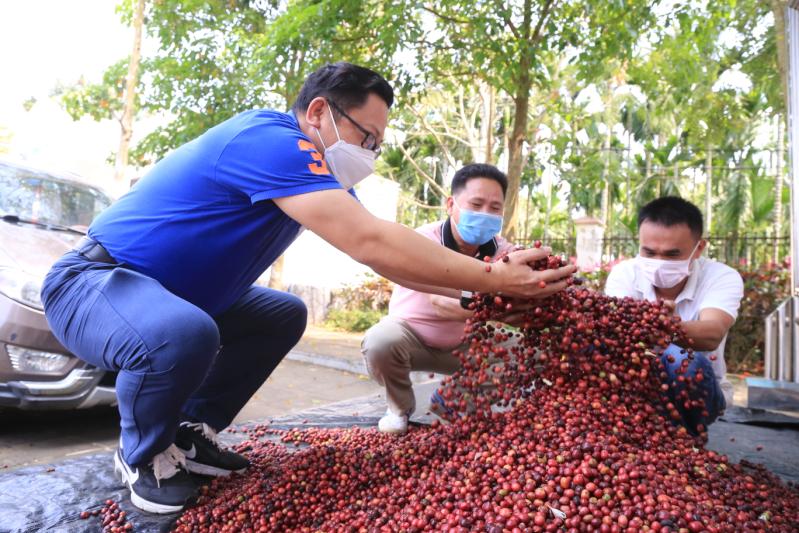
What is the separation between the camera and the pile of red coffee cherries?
1562mm

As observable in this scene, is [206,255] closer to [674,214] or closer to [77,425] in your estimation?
[674,214]

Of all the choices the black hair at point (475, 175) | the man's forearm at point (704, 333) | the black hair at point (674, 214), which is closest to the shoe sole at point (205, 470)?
the black hair at point (475, 175)

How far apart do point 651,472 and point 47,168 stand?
4.93 meters

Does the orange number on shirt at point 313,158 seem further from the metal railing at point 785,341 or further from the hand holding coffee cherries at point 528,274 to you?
the metal railing at point 785,341

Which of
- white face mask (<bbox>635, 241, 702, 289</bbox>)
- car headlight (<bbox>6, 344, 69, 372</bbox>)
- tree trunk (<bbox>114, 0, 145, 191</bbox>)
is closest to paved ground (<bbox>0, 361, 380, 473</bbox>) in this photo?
car headlight (<bbox>6, 344, 69, 372</bbox>)

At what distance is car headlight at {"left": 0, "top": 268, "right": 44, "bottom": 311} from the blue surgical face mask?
254 cm

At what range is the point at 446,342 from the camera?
3.32 meters

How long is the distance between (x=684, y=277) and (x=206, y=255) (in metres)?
2.36

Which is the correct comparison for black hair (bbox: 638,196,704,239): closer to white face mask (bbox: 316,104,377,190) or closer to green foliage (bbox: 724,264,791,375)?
white face mask (bbox: 316,104,377,190)

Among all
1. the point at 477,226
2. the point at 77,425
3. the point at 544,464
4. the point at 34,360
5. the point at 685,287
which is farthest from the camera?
the point at 77,425

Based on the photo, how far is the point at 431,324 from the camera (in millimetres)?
3311

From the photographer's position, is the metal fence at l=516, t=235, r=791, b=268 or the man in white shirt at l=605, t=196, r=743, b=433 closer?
the man in white shirt at l=605, t=196, r=743, b=433

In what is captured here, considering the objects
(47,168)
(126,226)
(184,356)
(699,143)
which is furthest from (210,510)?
(699,143)

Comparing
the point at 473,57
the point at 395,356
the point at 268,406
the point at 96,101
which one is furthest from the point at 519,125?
the point at 96,101
